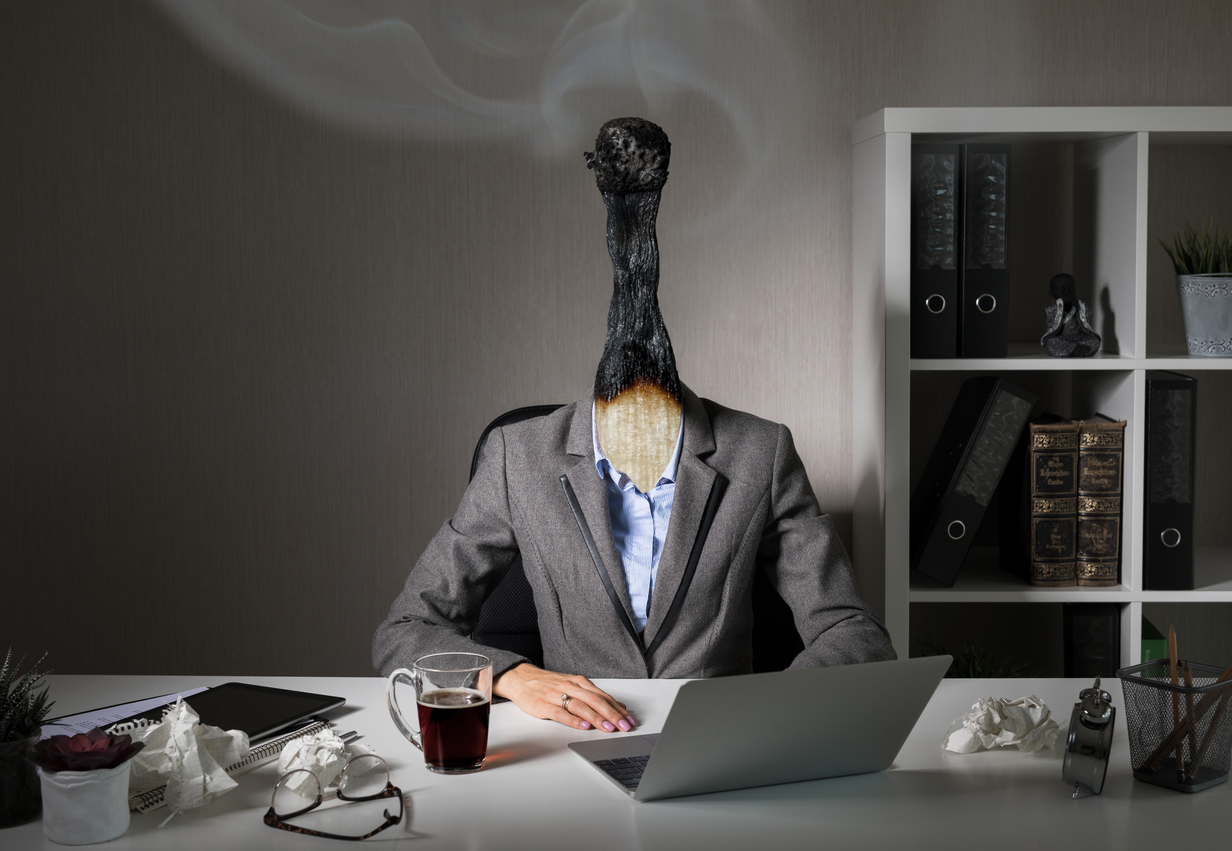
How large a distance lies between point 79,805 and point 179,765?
91 mm

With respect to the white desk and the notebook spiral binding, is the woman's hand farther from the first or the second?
the notebook spiral binding

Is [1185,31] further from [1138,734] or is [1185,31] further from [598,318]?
[1138,734]

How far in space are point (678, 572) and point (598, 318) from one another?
94cm

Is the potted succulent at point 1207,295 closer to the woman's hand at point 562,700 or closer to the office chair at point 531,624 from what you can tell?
the office chair at point 531,624

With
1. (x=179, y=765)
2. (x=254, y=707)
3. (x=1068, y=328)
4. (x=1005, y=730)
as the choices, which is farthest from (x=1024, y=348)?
(x=179, y=765)

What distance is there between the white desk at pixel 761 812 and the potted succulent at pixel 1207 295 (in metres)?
1.19

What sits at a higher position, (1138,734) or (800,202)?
(800,202)

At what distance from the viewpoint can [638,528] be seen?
1.58 meters

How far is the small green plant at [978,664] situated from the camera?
220cm

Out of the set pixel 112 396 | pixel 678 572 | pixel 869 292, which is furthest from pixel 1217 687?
pixel 112 396

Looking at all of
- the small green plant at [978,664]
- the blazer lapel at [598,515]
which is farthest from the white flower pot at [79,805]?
the small green plant at [978,664]

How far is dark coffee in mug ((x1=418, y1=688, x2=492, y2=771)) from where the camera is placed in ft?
3.46

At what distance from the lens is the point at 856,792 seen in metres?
1.00

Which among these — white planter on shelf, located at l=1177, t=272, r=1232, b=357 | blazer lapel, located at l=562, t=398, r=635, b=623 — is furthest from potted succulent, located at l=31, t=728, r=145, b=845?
white planter on shelf, located at l=1177, t=272, r=1232, b=357
